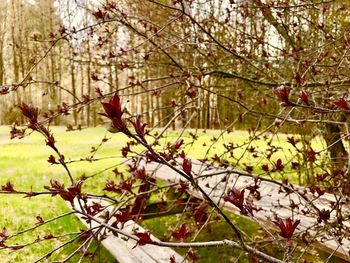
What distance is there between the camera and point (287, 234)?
43.4 inches

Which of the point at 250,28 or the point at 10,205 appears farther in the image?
the point at 10,205

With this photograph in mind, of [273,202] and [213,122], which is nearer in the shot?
[273,202]

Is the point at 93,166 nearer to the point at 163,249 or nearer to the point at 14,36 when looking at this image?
the point at 163,249

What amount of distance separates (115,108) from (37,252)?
489cm

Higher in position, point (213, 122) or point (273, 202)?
point (213, 122)

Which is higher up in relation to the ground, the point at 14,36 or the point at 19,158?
the point at 14,36

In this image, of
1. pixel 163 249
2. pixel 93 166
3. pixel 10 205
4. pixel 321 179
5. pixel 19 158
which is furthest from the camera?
pixel 19 158

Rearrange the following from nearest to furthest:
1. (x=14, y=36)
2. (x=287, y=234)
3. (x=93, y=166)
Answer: (x=287, y=234)
(x=93, y=166)
(x=14, y=36)

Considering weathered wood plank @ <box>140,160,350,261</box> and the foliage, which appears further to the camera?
weathered wood plank @ <box>140,160,350,261</box>

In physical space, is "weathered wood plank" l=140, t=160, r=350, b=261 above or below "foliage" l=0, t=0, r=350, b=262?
below

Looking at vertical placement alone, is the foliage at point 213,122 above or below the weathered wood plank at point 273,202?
above

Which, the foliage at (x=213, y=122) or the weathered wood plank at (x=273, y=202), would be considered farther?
the weathered wood plank at (x=273, y=202)

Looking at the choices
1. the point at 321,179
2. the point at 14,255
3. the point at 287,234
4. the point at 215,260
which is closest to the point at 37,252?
the point at 14,255

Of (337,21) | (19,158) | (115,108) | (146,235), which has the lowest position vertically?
(19,158)
